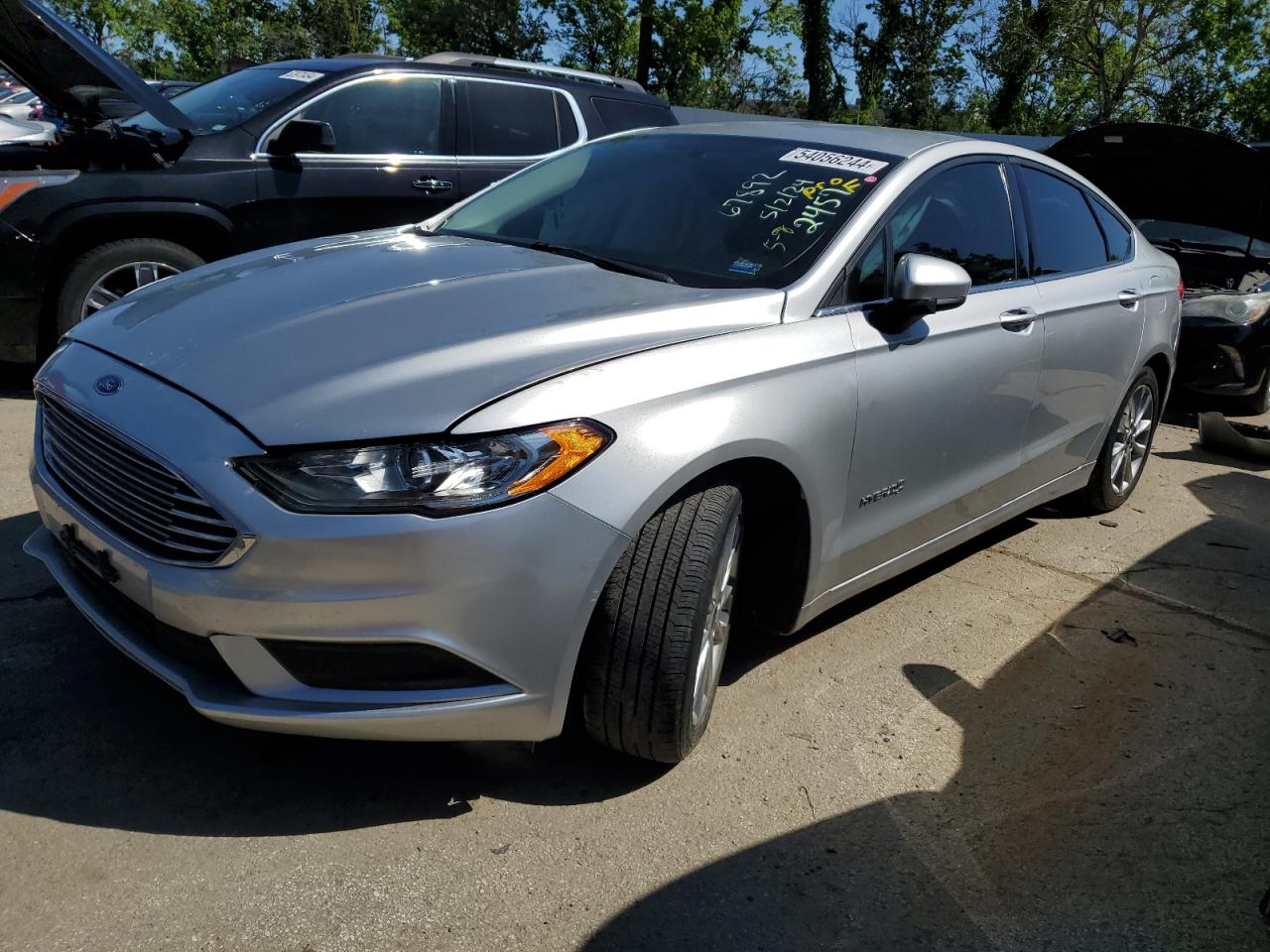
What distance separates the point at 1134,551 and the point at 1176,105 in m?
24.6

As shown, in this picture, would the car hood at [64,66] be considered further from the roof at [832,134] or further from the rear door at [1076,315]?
the rear door at [1076,315]

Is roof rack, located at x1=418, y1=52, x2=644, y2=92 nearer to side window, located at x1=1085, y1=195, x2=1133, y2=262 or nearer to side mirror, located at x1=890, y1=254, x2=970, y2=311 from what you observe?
side window, located at x1=1085, y1=195, x2=1133, y2=262

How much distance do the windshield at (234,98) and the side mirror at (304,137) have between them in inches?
14.3

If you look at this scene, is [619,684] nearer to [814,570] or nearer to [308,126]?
[814,570]

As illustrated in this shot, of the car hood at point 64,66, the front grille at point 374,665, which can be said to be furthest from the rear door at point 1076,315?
the car hood at point 64,66

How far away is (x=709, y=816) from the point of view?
8.69 feet

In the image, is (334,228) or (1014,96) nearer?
(334,228)

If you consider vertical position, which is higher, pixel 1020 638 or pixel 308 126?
pixel 308 126

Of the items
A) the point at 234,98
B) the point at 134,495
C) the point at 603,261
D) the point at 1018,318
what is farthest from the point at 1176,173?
the point at 134,495

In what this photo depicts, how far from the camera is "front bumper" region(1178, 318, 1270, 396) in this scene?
7.40 meters

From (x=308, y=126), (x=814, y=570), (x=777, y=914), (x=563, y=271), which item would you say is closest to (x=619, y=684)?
(x=777, y=914)

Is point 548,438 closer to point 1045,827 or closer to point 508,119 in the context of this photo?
point 1045,827

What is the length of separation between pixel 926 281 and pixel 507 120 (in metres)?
4.49

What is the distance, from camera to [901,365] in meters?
3.19
